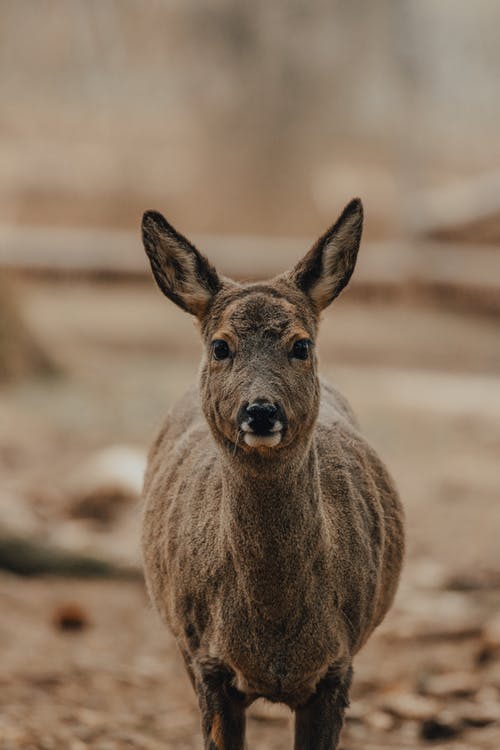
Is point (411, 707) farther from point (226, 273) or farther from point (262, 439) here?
point (226, 273)

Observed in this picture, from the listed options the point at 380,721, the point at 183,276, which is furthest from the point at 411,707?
the point at 183,276

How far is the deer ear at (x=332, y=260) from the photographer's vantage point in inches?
166

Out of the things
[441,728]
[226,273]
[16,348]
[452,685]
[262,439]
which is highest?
[226,273]

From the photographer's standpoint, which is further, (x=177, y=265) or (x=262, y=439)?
(x=177, y=265)

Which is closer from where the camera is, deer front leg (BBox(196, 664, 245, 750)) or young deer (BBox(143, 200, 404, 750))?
young deer (BBox(143, 200, 404, 750))

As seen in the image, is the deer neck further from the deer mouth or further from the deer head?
the deer mouth

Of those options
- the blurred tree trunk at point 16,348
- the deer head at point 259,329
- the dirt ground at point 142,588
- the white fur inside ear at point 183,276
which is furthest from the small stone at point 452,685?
the blurred tree trunk at point 16,348

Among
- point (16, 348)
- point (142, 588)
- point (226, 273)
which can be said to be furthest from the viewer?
point (226, 273)

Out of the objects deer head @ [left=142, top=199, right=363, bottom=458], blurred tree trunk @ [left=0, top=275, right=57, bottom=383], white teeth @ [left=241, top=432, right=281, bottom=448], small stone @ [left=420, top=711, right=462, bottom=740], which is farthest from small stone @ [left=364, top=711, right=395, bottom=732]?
blurred tree trunk @ [left=0, top=275, right=57, bottom=383]

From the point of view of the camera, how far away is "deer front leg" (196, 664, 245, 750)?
169 inches

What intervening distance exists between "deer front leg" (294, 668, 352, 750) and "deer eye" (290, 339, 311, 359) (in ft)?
3.60

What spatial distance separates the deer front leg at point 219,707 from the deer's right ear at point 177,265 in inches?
50.5

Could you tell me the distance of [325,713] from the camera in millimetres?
4281

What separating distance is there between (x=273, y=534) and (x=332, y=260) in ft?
3.13
